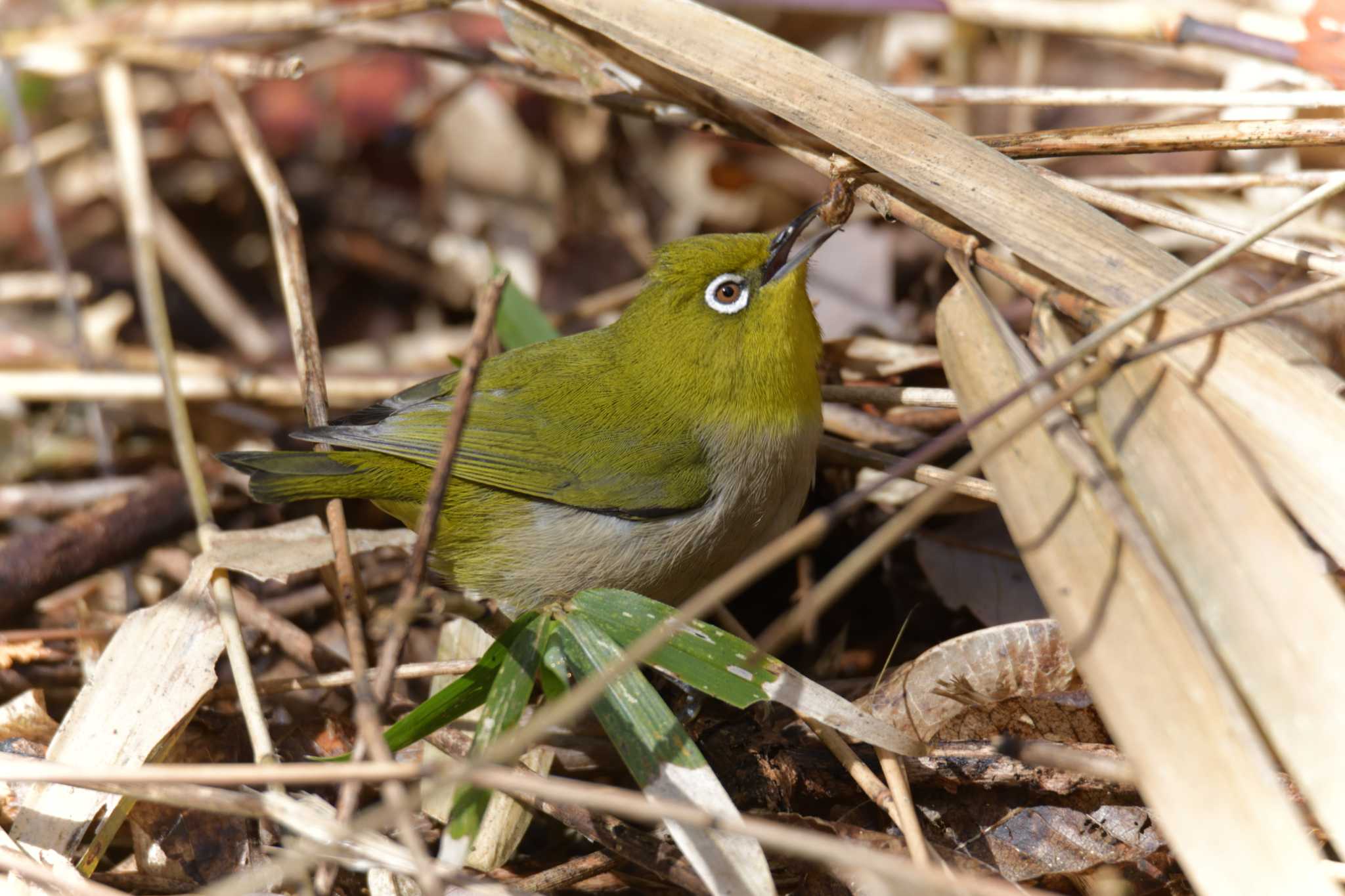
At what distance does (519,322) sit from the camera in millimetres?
3883

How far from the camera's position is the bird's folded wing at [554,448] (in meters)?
2.93

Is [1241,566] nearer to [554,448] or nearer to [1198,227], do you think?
[1198,227]

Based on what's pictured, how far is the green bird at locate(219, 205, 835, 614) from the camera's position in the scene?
115 inches

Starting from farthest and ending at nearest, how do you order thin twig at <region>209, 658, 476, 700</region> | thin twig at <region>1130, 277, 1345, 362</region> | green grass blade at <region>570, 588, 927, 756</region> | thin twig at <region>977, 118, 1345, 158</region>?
thin twig at <region>209, 658, 476, 700</region> < thin twig at <region>977, 118, 1345, 158</region> < green grass blade at <region>570, 588, 927, 756</region> < thin twig at <region>1130, 277, 1345, 362</region>

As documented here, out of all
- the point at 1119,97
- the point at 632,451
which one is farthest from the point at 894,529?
the point at 1119,97

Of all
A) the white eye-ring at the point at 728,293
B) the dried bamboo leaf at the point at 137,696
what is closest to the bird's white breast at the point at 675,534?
the white eye-ring at the point at 728,293

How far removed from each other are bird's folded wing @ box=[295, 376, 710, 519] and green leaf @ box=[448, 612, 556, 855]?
0.44 meters

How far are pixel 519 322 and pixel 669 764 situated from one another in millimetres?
1972

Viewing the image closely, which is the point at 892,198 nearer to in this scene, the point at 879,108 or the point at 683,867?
the point at 879,108

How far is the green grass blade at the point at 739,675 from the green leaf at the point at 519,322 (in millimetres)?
1496

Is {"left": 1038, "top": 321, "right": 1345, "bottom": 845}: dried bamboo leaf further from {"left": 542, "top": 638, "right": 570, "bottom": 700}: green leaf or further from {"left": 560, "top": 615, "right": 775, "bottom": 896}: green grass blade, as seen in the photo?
{"left": 542, "top": 638, "right": 570, "bottom": 700}: green leaf

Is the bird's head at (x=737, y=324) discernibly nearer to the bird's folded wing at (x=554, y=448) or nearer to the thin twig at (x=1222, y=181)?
the bird's folded wing at (x=554, y=448)

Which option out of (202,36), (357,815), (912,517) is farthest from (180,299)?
(912,517)

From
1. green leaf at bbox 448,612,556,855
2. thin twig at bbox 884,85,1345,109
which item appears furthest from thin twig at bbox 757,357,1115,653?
thin twig at bbox 884,85,1345,109
